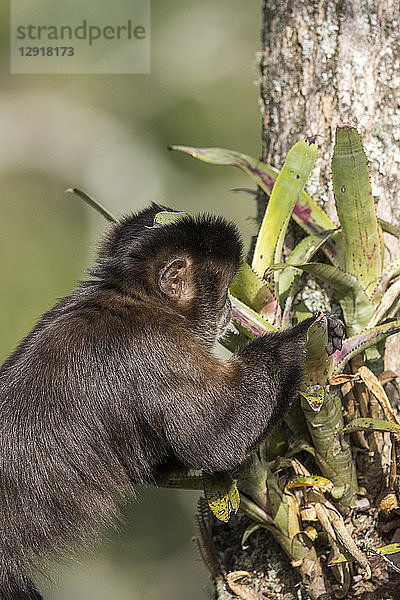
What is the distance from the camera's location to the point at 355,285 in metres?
2.42

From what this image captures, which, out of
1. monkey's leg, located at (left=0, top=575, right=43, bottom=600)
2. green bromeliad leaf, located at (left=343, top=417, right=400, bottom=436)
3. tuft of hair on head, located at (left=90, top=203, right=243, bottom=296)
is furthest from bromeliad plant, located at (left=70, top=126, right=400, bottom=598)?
monkey's leg, located at (left=0, top=575, right=43, bottom=600)

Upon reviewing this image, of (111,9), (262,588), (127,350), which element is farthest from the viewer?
(111,9)

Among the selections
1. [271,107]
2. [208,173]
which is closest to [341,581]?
[271,107]

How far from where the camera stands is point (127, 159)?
11.5 m

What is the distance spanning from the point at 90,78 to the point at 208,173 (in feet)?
8.19

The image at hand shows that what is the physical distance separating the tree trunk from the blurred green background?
7.75 meters

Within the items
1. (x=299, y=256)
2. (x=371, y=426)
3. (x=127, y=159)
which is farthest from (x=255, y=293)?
(x=127, y=159)

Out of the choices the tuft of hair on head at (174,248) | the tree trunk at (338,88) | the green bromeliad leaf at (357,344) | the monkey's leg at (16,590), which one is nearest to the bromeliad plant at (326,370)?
the green bromeliad leaf at (357,344)

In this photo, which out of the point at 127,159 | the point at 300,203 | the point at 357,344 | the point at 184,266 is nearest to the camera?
the point at 357,344

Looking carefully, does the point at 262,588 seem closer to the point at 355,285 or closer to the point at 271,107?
the point at 355,285

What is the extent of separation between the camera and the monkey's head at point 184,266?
7.91ft

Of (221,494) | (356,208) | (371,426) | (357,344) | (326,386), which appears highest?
(356,208)

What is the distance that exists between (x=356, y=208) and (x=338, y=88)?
67cm

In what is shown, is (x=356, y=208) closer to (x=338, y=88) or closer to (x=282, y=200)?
(x=282, y=200)
